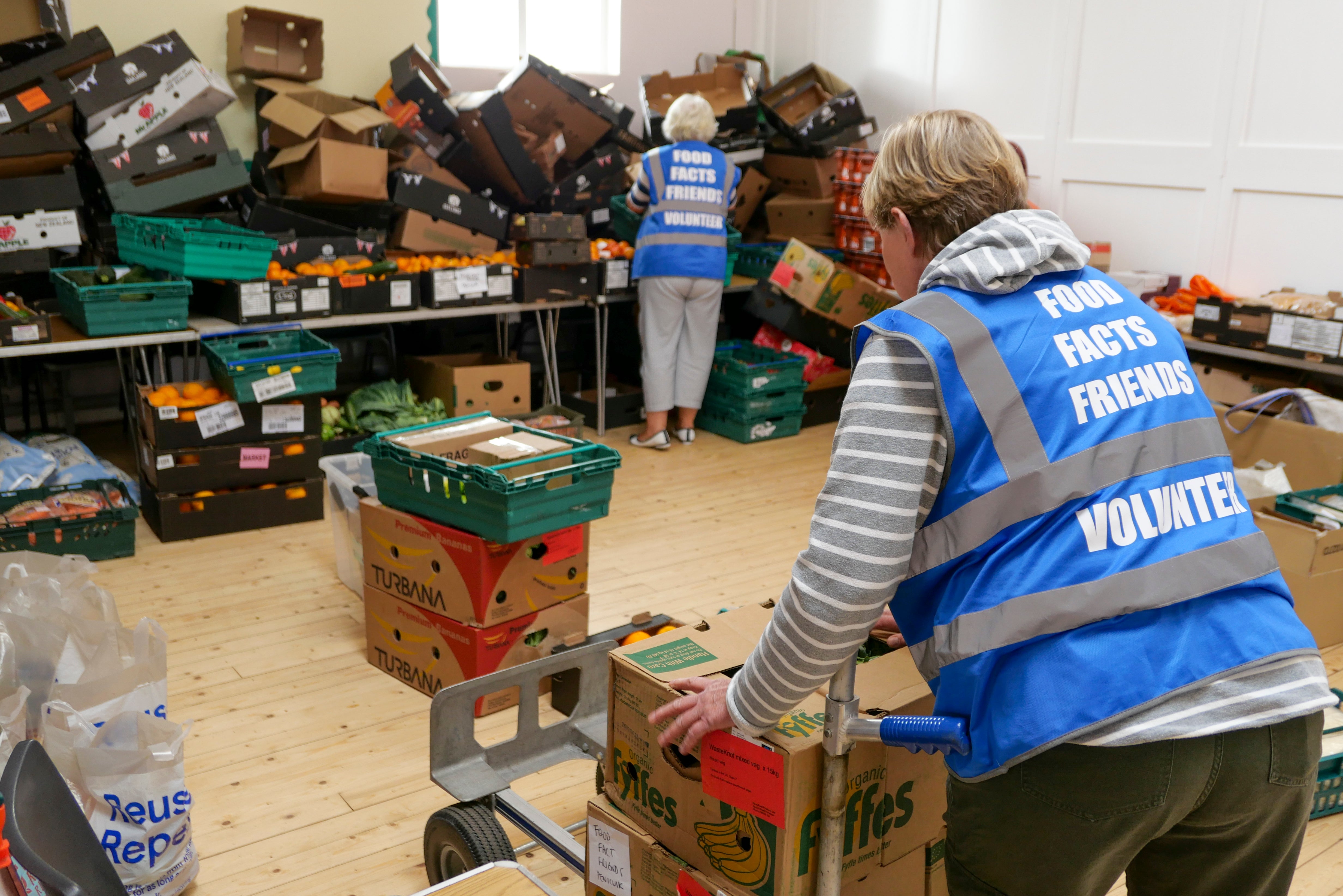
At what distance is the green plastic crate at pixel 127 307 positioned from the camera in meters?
4.24

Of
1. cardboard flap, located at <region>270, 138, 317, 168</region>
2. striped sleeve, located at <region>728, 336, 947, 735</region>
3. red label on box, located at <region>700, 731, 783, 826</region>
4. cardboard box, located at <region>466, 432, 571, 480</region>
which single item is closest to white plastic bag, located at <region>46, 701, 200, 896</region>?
cardboard box, located at <region>466, 432, 571, 480</region>

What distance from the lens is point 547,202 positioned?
20.1 ft

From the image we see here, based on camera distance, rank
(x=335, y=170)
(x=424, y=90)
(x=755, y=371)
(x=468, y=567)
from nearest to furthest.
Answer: (x=468, y=567)
(x=335, y=170)
(x=424, y=90)
(x=755, y=371)

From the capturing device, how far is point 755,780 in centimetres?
154

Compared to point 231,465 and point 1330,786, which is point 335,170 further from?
point 1330,786

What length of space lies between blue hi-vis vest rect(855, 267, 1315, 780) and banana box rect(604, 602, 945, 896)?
287 millimetres

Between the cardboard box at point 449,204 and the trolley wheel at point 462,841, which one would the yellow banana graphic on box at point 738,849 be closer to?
the trolley wheel at point 462,841

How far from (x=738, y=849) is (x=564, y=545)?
1.61 meters

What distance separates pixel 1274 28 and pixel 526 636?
14.6 feet

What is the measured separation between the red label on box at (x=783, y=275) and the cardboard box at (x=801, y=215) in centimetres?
91

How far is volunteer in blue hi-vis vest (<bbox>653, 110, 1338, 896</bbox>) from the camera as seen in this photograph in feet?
4.03

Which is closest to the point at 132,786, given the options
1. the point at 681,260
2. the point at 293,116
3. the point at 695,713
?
the point at 695,713

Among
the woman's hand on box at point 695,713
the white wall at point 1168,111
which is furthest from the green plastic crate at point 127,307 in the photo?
the white wall at point 1168,111

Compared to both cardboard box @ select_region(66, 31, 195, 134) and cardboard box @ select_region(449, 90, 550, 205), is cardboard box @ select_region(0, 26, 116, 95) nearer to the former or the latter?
cardboard box @ select_region(66, 31, 195, 134)
